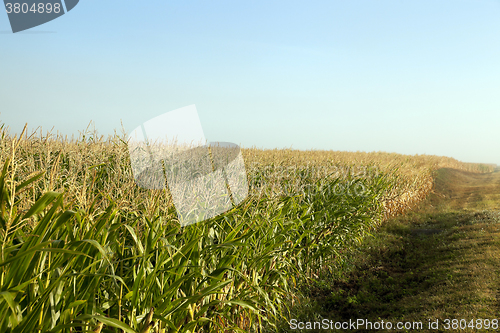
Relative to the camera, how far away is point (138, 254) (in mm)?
2178

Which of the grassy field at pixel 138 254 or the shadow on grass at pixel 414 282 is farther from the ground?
the grassy field at pixel 138 254

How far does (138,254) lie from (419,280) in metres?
4.69

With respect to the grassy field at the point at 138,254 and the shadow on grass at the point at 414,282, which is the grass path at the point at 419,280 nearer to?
the shadow on grass at the point at 414,282

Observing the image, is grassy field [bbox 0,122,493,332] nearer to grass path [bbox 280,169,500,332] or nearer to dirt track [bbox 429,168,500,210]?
grass path [bbox 280,169,500,332]

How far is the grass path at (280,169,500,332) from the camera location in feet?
12.2

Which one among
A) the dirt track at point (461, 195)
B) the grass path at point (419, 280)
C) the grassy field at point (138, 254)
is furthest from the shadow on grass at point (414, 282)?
the dirt track at point (461, 195)

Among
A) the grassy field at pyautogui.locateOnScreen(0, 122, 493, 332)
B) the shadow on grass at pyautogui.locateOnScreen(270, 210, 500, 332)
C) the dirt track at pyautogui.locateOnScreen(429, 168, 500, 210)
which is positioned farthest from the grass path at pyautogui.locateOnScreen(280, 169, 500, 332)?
the dirt track at pyautogui.locateOnScreen(429, 168, 500, 210)

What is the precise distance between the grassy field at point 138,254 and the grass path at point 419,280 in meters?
0.36

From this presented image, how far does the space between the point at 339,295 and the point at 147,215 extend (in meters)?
3.41

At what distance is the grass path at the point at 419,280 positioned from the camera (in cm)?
373

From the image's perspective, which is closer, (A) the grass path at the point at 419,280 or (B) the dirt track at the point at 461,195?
(A) the grass path at the point at 419,280

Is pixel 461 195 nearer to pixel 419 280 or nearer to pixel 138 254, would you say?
pixel 419 280

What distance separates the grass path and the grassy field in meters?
0.36

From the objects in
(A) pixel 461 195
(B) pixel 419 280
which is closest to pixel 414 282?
(B) pixel 419 280
